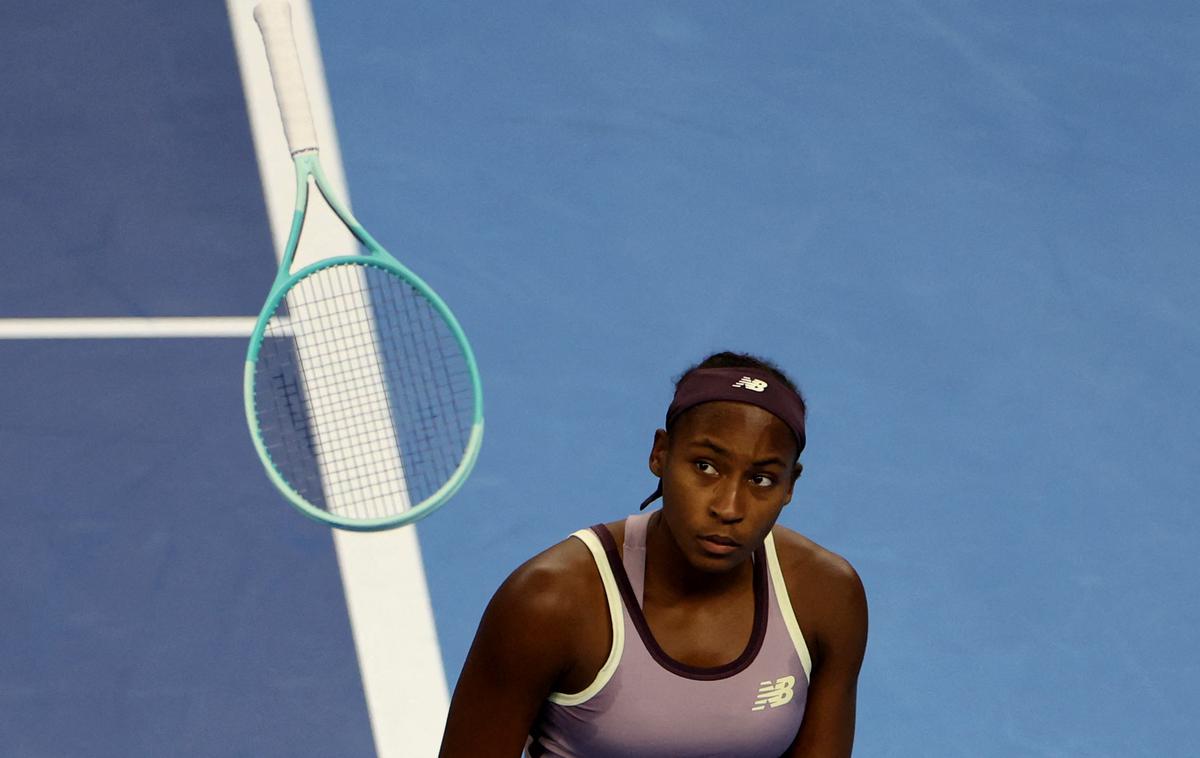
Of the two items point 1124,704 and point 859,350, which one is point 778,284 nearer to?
point 859,350

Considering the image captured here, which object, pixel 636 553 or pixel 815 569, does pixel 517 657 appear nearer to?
pixel 636 553

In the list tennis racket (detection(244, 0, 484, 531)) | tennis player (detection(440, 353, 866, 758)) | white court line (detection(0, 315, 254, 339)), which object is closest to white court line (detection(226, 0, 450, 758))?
tennis racket (detection(244, 0, 484, 531))

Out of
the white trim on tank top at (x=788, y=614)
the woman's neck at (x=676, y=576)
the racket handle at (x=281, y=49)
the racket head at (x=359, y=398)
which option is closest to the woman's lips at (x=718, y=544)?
the woman's neck at (x=676, y=576)

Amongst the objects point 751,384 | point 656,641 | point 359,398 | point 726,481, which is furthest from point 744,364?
point 359,398

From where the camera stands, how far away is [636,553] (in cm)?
294

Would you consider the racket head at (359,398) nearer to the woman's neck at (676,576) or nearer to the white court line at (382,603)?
the white court line at (382,603)

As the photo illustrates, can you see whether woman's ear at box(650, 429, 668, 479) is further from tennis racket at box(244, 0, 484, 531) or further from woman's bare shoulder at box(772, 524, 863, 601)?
tennis racket at box(244, 0, 484, 531)

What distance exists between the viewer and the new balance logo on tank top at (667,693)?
2.85m

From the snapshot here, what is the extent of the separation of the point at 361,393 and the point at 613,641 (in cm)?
260

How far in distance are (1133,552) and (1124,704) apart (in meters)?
0.61

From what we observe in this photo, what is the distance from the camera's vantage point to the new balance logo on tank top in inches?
112

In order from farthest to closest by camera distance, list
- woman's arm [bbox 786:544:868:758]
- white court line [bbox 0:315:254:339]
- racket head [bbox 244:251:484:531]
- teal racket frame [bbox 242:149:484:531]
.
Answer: white court line [bbox 0:315:254:339]
racket head [bbox 244:251:484:531]
teal racket frame [bbox 242:149:484:531]
woman's arm [bbox 786:544:868:758]

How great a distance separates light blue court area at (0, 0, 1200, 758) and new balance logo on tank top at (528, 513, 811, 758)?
2.21 meters

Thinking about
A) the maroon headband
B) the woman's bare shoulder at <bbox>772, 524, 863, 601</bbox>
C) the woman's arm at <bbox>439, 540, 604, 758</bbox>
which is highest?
the maroon headband
